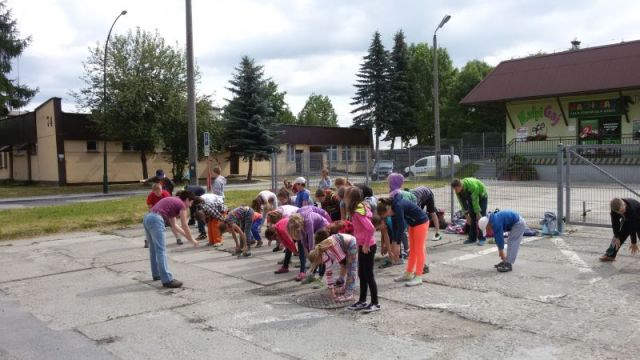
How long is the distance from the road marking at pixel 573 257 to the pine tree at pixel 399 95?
38.7 m

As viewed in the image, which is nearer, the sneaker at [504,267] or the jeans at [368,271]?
the jeans at [368,271]

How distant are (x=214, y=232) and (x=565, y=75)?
23.9 m

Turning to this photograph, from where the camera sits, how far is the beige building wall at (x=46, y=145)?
3525 cm

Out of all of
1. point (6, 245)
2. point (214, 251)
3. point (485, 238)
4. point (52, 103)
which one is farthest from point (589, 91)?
point (52, 103)

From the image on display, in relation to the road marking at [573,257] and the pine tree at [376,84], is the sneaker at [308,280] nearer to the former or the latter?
the road marking at [573,257]

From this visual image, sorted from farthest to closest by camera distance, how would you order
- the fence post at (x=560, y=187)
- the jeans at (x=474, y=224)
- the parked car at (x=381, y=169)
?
the parked car at (x=381, y=169), the fence post at (x=560, y=187), the jeans at (x=474, y=224)

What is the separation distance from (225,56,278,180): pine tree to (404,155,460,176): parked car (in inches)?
652

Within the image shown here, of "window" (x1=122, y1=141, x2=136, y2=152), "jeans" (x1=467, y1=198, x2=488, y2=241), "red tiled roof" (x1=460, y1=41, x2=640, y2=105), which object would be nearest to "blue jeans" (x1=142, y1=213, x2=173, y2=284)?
"jeans" (x1=467, y1=198, x2=488, y2=241)

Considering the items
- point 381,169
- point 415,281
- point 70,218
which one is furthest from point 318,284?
point 381,169

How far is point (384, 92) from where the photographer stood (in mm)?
49094

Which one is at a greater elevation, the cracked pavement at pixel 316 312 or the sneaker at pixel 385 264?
the sneaker at pixel 385 264

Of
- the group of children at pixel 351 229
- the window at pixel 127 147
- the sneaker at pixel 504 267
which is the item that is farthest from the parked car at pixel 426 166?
the window at pixel 127 147

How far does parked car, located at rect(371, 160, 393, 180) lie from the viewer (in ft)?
65.3

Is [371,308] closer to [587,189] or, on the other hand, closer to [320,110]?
[587,189]
